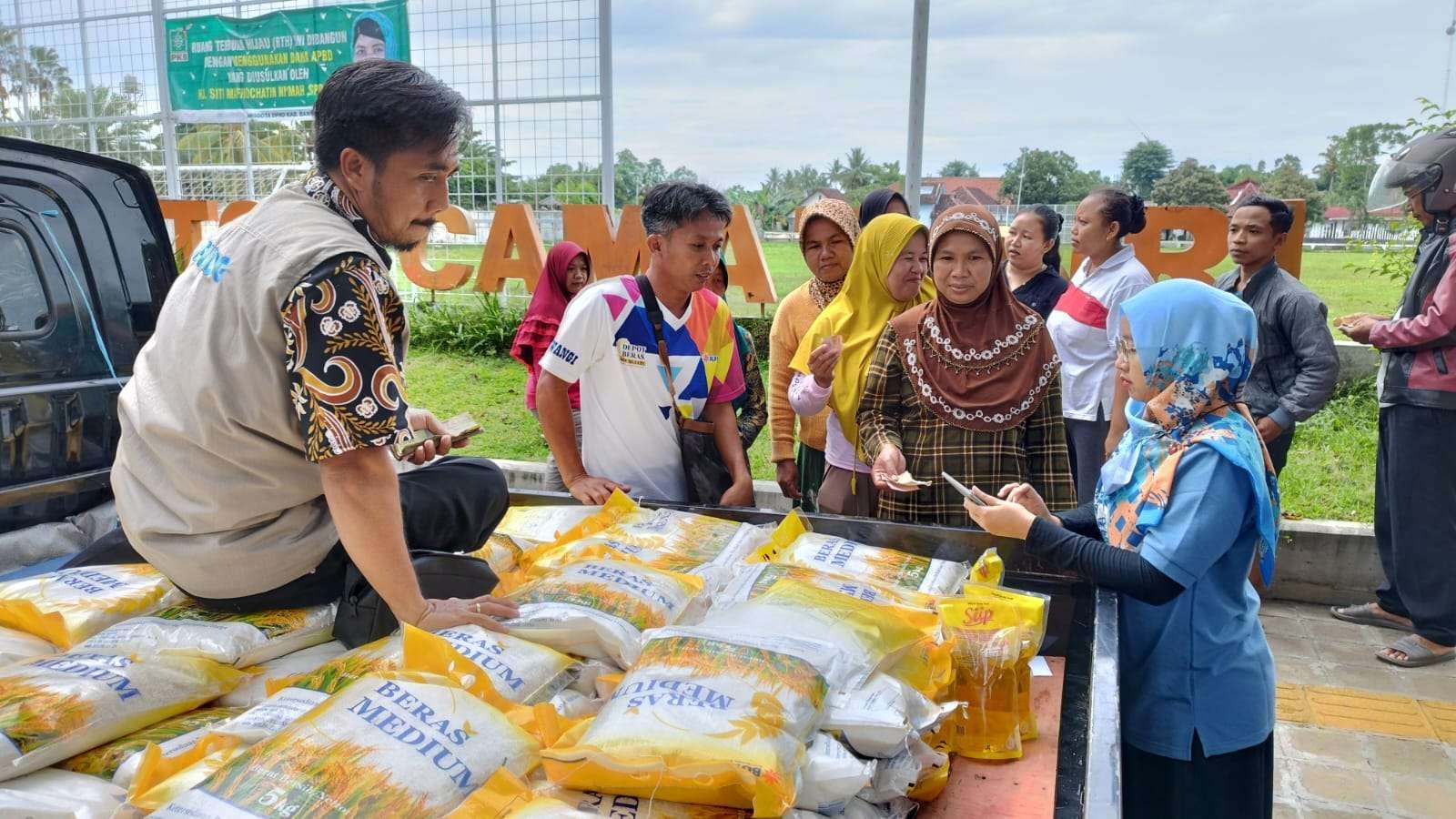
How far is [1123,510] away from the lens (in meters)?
2.05

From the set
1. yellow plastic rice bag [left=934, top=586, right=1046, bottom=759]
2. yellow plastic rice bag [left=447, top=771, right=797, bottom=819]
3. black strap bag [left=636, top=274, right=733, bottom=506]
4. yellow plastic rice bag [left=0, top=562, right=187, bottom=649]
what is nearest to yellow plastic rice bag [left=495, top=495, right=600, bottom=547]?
black strap bag [left=636, top=274, right=733, bottom=506]

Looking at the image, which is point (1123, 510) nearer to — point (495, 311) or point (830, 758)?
point (830, 758)

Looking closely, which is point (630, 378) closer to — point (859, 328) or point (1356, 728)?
point (859, 328)

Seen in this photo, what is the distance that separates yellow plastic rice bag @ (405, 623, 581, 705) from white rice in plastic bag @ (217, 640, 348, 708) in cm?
29

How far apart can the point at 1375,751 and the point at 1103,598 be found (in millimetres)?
2341

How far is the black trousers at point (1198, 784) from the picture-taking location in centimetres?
201

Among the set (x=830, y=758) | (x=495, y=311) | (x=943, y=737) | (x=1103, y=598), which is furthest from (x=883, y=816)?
(x=495, y=311)

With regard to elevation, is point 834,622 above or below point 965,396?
below

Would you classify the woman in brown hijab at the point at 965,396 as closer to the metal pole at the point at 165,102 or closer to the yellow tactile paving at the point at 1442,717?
the yellow tactile paving at the point at 1442,717

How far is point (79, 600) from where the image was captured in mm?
1690

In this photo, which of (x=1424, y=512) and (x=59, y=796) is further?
(x=1424, y=512)

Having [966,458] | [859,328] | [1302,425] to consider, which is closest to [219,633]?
[966,458]

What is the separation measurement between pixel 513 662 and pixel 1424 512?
4297 millimetres

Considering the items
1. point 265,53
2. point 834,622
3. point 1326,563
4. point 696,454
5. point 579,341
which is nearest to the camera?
point 834,622
